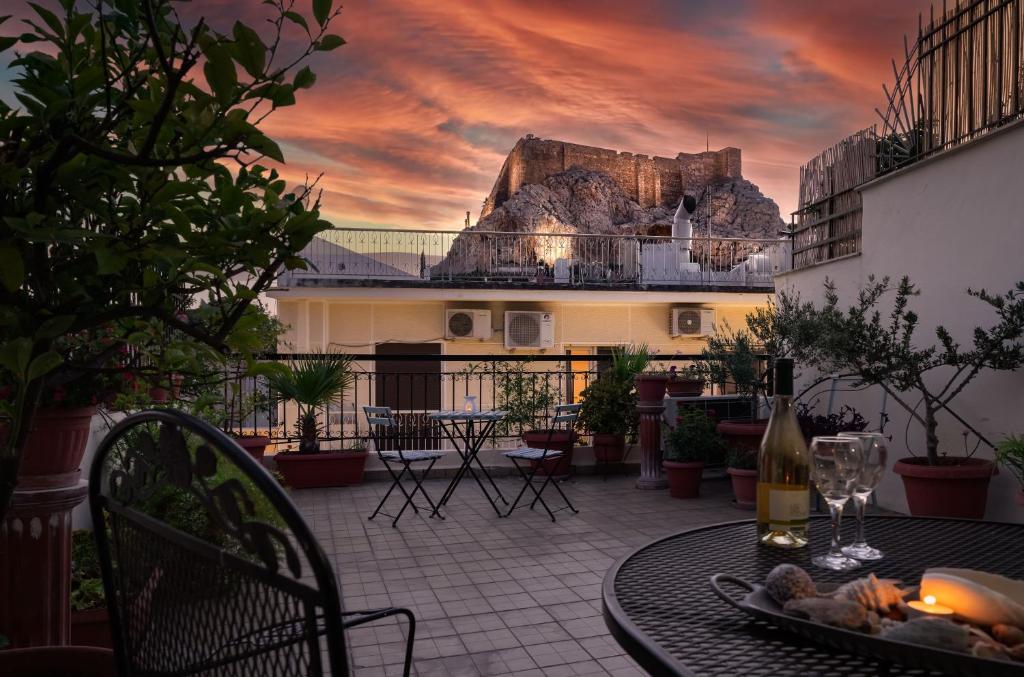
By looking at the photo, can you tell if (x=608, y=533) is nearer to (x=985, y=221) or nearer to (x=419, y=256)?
(x=985, y=221)

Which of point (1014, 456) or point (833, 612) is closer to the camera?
point (833, 612)

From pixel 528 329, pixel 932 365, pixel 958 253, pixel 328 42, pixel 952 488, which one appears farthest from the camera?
pixel 528 329

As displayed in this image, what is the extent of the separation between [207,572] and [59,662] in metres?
0.64

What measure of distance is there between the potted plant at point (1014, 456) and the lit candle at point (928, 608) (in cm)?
369

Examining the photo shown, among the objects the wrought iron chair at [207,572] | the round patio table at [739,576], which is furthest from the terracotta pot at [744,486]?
the wrought iron chair at [207,572]

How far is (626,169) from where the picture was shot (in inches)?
1681

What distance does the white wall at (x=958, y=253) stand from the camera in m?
4.52

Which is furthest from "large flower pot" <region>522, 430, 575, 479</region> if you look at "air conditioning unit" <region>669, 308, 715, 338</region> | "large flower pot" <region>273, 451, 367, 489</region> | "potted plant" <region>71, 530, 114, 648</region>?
"air conditioning unit" <region>669, 308, 715, 338</region>

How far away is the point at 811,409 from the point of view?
659 cm

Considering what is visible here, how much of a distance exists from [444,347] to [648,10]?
6.96 meters

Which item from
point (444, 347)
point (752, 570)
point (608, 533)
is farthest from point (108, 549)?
point (444, 347)

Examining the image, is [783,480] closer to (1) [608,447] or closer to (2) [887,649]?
(2) [887,649]

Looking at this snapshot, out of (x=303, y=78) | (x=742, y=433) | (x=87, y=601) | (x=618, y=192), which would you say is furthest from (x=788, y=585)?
(x=618, y=192)

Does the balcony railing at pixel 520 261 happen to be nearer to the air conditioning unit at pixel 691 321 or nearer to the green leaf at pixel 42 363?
the air conditioning unit at pixel 691 321
